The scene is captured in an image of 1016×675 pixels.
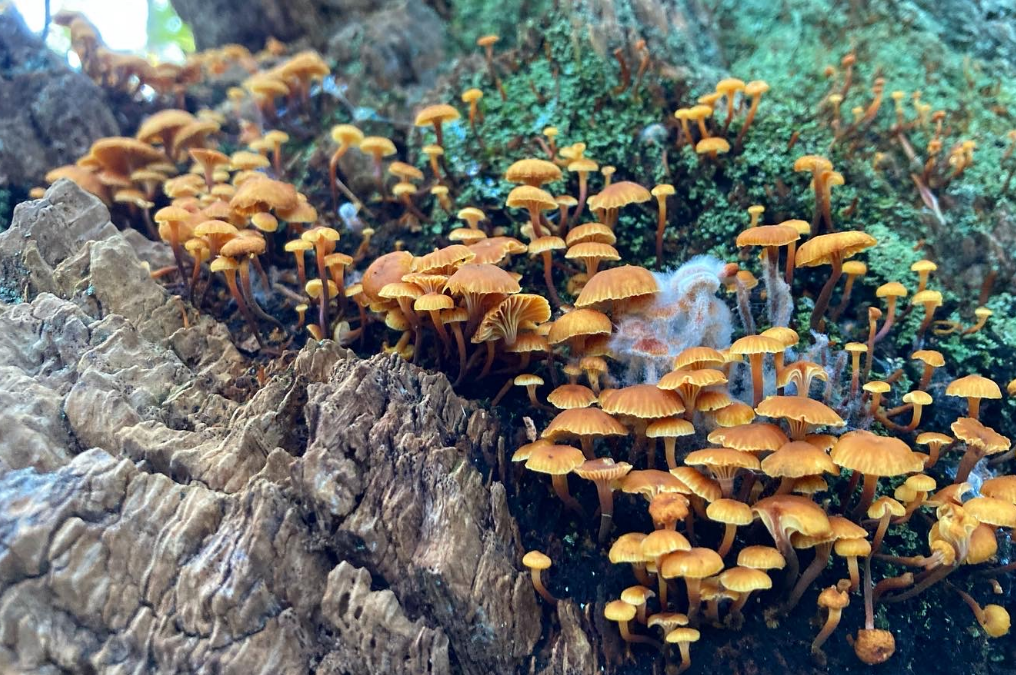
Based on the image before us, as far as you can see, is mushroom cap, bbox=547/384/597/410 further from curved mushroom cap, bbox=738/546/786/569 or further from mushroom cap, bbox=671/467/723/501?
curved mushroom cap, bbox=738/546/786/569

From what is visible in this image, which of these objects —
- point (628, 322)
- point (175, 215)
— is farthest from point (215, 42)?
point (628, 322)

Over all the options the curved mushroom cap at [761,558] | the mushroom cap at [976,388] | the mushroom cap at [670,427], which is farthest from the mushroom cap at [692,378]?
the mushroom cap at [976,388]

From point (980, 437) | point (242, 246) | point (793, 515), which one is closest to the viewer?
point (793, 515)

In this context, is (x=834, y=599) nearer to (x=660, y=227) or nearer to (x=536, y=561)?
(x=536, y=561)

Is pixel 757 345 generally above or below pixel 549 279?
below

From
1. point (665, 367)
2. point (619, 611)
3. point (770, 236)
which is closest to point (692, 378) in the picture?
point (665, 367)

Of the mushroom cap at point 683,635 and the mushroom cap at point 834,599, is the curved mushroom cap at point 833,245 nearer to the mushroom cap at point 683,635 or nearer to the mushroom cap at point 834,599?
the mushroom cap at point 834,599

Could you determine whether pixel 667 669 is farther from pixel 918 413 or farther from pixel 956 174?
pixel 956 174
